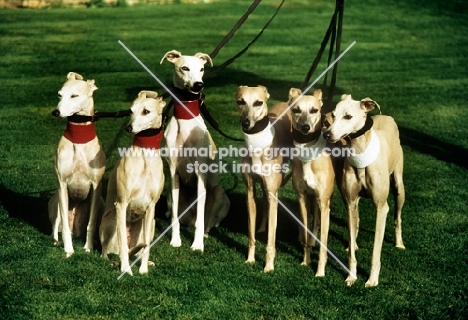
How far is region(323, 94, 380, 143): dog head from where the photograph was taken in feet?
20.4

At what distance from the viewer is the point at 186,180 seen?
7891mm

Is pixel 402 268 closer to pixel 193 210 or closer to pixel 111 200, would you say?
pixel 193 210

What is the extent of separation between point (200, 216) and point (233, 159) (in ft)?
11.6

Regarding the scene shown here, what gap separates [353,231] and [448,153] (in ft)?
17.3

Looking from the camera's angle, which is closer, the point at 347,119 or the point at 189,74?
the point at 347,119

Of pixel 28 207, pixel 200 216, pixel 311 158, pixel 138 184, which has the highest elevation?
pixel 311 158

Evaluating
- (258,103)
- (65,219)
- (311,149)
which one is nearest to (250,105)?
(258,103)

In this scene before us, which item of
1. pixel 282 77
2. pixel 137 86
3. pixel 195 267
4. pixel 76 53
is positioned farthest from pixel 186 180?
pixel 76 53

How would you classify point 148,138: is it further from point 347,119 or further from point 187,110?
point 347,119

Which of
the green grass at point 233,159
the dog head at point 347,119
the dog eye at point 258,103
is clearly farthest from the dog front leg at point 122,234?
the dog head at point 347,119

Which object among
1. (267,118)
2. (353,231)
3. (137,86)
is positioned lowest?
(137,86)

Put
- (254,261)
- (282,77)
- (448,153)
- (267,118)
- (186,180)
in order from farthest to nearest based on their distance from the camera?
1. (282,77)
2. (448,153)
3. (186,180)
4. (254,261)
5. (267,118)

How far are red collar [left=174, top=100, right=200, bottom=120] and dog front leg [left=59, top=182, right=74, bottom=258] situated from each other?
4.65ft

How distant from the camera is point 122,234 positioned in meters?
6.85
